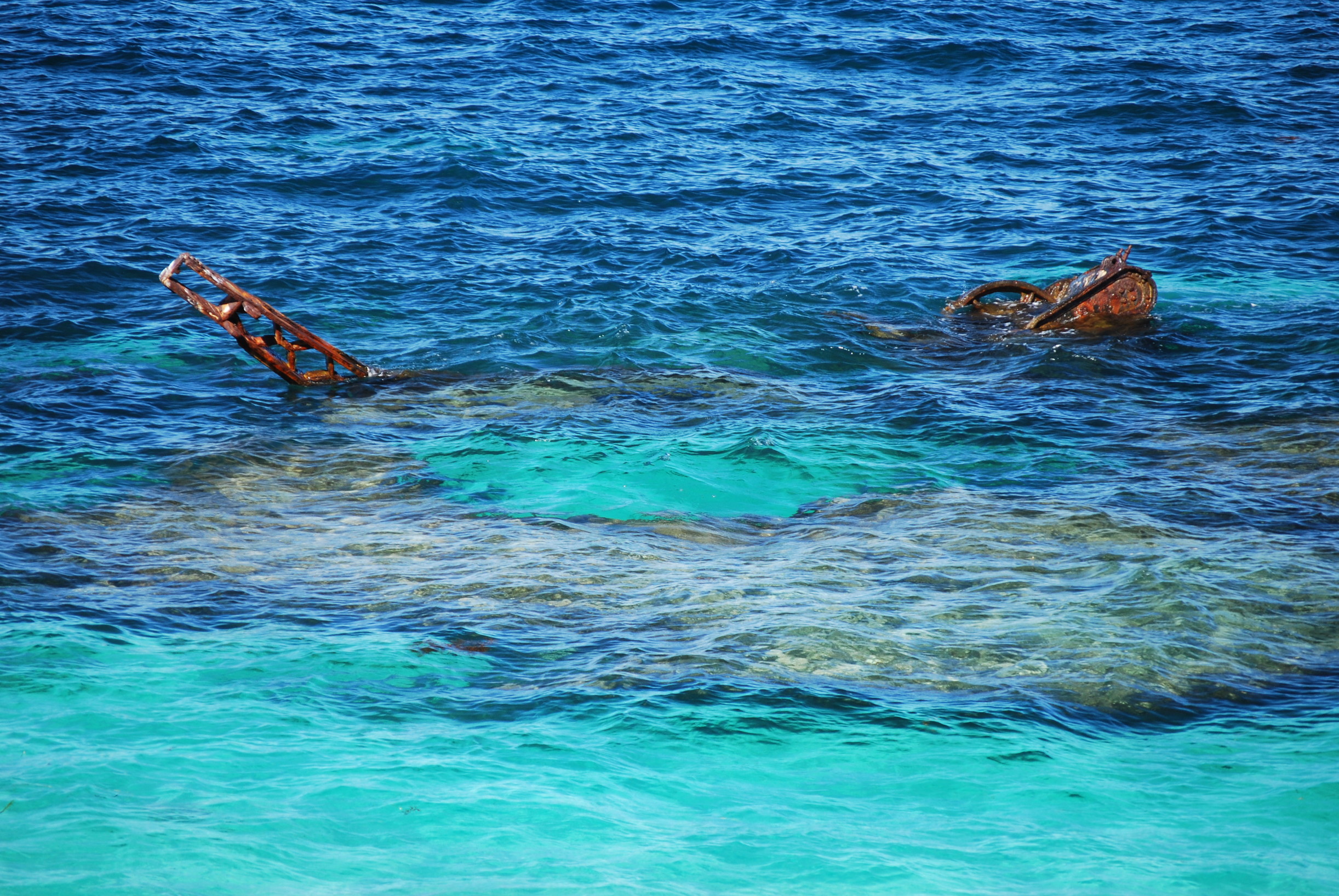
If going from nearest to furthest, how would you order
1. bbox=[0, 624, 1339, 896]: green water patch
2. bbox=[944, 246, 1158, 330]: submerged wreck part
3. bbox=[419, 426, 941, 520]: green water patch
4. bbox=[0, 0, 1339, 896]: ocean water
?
bbox=[0, 624, 1339, 896]: green water patch, bbox=[0, 0, 1339, 896]: ocean water, bbox=[419, 426, 941, 520]: green water patch, bbox=[944, 246, 1158, 330]: submerged wreck part

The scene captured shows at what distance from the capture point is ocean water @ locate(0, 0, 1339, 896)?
221 inches

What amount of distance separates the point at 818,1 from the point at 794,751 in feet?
88.1

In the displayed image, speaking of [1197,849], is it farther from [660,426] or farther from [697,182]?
[697,182]

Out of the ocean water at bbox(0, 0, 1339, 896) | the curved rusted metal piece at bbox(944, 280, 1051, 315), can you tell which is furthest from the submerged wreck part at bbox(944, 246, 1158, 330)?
the ocean water at bbox(0, 0, 1339, 896)

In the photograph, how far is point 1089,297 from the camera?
43.5 feet

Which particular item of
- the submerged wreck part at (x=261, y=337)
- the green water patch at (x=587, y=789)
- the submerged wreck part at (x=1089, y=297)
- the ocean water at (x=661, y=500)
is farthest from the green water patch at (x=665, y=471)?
the submerged wreck part at (x=1089, y=297)

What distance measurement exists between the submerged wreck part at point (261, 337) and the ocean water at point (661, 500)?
0.45 metres

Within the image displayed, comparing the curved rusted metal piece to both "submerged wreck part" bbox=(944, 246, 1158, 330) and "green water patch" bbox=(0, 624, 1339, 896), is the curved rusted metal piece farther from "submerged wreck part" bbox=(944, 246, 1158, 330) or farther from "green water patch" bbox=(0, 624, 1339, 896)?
"green water patch" bbox=(0, 624, 1339, 896)

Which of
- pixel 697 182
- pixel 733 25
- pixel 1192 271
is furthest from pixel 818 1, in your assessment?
pixel 1192 271

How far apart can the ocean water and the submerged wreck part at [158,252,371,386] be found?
17.7 inches

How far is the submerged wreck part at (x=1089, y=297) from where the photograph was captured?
12969 millimetres

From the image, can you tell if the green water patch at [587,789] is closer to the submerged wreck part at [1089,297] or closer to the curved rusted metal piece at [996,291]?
the submerged wreck part at [1089,297]

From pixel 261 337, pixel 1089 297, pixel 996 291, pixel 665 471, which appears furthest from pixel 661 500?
pixel 1089 297

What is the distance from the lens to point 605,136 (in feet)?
69.1
